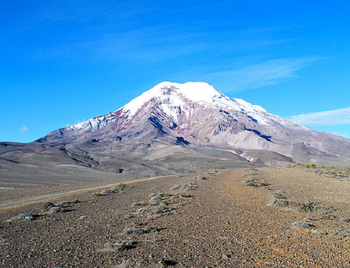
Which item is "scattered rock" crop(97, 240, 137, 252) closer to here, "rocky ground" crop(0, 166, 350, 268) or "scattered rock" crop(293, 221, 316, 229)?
"rocky ground" crop(0, 166, 350, 268)

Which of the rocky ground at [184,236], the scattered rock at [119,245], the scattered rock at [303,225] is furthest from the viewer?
the scattered rock at [303,225]

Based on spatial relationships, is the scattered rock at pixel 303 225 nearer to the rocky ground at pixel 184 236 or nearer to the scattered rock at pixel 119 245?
the rocky ground at pixel 184 236

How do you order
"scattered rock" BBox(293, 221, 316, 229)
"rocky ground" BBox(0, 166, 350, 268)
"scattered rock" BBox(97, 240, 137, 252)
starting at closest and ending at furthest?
"rocky ground" BBox(0, 166, 350, 268) → "scattered rock" BBox(97, 240, 137, 252) → "scattered rock" BBox(293, 221, 316, 229)

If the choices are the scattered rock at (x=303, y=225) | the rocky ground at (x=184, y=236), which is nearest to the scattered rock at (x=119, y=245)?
the rocky ground at (x=184, y=236)

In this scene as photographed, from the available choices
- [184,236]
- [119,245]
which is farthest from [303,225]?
[119,245]

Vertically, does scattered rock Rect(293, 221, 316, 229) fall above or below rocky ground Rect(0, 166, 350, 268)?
above

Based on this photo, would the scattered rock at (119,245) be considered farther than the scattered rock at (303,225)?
No

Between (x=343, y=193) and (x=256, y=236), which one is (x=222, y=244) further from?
(x=343, y=193)

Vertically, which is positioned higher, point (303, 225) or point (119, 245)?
point (303, 225)

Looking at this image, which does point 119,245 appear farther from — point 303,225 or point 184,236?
point 303,225

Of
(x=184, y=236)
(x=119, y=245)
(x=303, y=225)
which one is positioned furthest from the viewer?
(x=303, y=225)

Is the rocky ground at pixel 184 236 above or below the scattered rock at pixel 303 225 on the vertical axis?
below

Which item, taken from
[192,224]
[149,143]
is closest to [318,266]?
[192,224]

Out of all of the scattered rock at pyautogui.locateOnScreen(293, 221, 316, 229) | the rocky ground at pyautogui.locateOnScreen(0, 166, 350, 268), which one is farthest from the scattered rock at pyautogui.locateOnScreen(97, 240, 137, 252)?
the scattered rock at pyautogui.locateOnScreen(293, 221, 316, 229)
